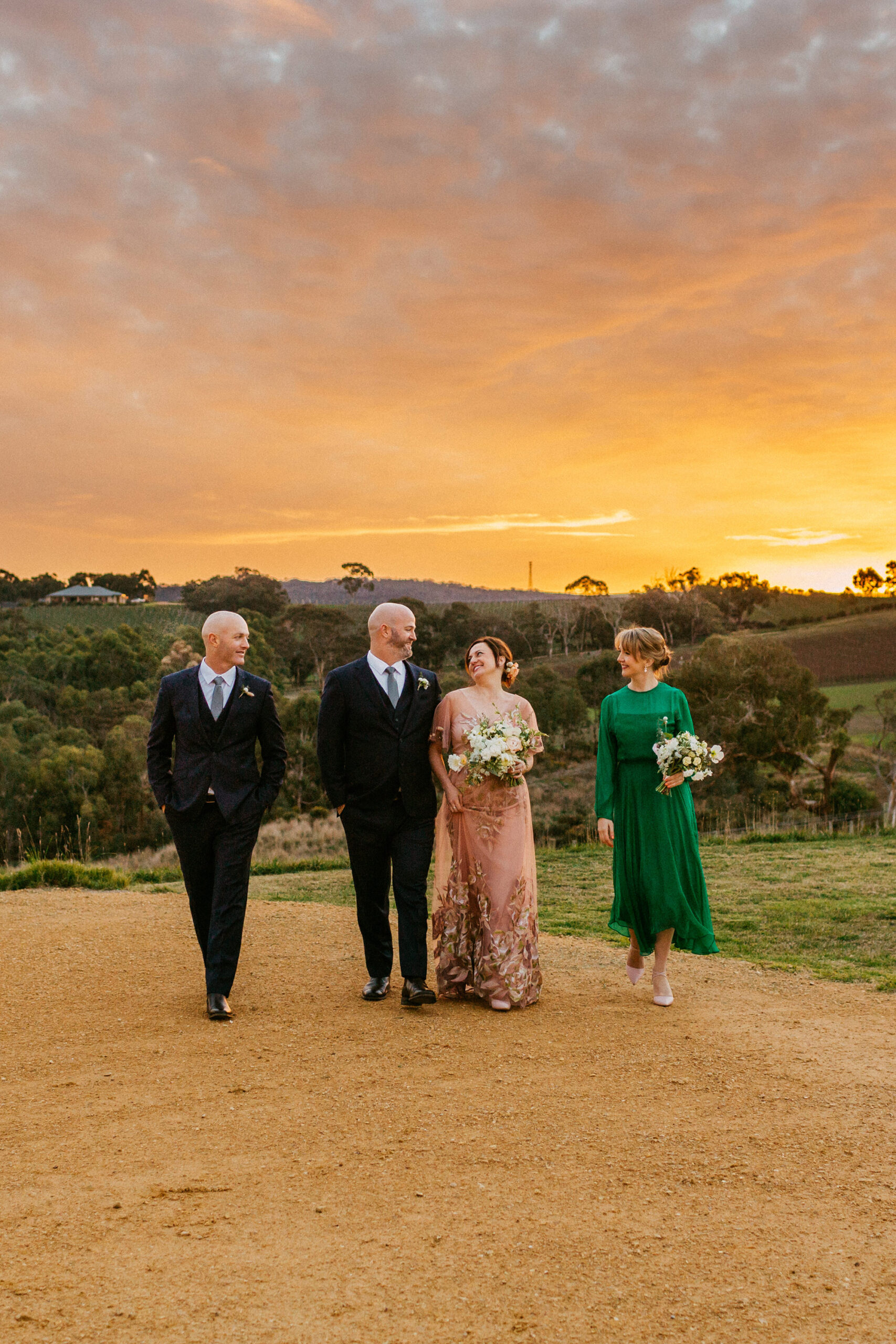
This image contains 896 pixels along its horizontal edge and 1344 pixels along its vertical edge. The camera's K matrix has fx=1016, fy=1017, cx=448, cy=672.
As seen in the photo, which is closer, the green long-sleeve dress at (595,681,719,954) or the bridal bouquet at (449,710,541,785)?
the bridal bouquet at (449,710,541,785)

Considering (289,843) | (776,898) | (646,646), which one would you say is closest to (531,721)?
(646,646)

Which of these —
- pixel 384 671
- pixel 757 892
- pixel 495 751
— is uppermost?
pixel 384 671

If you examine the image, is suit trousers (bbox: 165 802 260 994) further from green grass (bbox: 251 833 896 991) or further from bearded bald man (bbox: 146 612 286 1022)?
green grass (bbox: 251 833 896 991)

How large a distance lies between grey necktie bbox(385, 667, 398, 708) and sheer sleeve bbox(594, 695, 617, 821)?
1249mm

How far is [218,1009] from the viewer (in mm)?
5570

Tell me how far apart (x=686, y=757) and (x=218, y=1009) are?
9.66ft

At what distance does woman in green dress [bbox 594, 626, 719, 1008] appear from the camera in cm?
591

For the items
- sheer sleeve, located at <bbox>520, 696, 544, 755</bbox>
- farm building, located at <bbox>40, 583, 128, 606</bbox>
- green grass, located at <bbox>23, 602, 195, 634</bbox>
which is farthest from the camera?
farm building, located at <bbox>40, 583, 128, 606</bbox>

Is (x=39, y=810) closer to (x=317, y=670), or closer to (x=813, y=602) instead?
(x=317, y=670)

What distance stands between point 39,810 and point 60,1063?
108ft

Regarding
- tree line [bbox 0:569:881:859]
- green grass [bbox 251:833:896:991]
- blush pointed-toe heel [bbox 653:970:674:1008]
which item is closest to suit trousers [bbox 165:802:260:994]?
blush pointed-toe heel [bbox 653:970:674:1008]

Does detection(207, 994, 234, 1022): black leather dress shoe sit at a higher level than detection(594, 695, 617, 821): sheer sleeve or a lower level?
lower

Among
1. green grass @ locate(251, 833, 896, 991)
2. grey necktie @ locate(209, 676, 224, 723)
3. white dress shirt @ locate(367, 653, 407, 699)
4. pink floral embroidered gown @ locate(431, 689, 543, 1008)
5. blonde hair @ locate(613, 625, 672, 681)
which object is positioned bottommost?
green grass @ locate(251, 833, 896, 991)

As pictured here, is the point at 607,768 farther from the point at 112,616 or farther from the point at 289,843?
the point at 112,616
